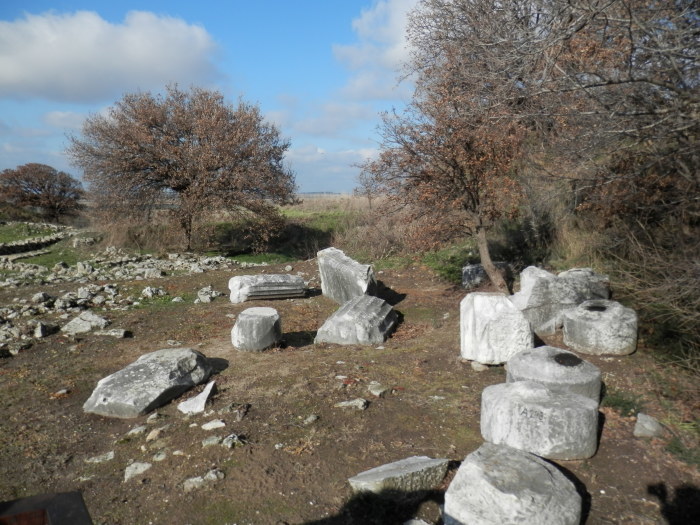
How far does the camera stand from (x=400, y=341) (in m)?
8.45

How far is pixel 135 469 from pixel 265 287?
6172mm

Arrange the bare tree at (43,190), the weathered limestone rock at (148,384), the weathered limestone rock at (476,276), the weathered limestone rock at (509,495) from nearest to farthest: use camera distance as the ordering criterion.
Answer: the weathered limestone rock at (509,495) < the weathered limestone rock at (148,384) < the weathered limestone rock at (476,276) < the bare tree at (43,190)

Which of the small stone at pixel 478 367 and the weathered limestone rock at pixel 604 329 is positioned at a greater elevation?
the weathered limestone rock at pixel 604 329

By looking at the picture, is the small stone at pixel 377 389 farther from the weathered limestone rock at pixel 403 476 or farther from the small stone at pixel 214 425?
the small stone at pixel 214 425

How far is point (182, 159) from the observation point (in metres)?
18.0

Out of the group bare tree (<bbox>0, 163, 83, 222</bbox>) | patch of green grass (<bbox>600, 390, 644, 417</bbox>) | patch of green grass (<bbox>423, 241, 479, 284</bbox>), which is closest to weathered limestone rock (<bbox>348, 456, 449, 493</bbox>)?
patch of green grass (<bbox>600, 390, 644, 417</bbox>)

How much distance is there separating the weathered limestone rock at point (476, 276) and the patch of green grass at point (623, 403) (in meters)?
5.10

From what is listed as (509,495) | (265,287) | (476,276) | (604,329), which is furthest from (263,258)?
(509,495)

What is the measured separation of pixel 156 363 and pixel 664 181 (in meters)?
7.72

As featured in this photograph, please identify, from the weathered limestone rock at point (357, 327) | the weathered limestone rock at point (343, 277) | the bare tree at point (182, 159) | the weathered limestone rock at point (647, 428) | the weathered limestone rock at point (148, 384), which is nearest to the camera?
the weathered limestone rock at point (647, 428)

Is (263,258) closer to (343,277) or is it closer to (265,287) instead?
(265,287)

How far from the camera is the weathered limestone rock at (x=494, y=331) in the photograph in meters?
6.80

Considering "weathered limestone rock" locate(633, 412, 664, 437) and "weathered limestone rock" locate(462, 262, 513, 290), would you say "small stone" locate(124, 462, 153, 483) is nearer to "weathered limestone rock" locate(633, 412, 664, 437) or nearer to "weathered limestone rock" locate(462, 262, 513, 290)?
"weathered limestone rock" locate(633, 412, 664, 437)

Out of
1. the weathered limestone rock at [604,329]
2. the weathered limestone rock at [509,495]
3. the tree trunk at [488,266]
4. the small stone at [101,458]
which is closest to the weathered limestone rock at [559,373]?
the weathered limestone rock at [604,329]
